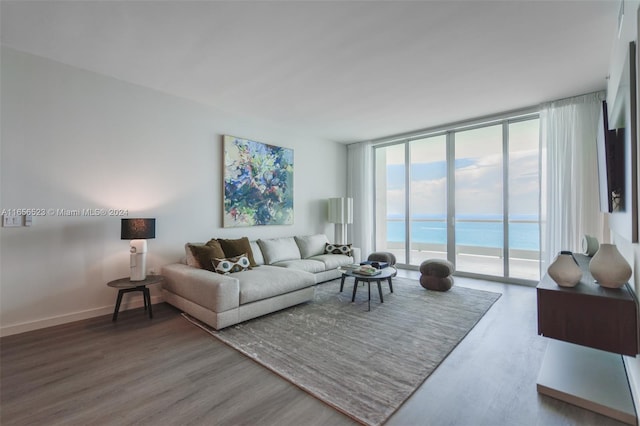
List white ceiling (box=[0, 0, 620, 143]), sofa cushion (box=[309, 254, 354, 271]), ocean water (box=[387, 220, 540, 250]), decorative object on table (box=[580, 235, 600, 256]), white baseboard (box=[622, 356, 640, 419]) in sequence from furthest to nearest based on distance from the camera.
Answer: sofa cushion (box=[309, 254, 354, 271]) < ocean water (box=[387, 220, 540, 250]) < decorative object on table (box=[580, 235, 600, 256]) < white ceiling (box=[0, 0, 620, 143]) < white baseboard (box=[622, 356, 640, 419])

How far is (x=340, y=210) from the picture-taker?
584 centimetres

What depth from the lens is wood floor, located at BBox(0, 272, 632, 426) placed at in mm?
1623

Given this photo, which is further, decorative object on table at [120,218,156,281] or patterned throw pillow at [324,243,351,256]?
patterned throw pillow at [324,243,351,256]

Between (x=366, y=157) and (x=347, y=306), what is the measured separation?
3.87 metres

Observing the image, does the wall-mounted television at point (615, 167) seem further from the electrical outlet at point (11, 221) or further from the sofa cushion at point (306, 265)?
the electrical outlet at point (11, 221)

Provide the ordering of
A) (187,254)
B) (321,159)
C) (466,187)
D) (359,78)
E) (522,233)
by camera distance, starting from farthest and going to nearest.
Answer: (321,159) → (466,187) → (522,233) → (187,254) → (359,78)

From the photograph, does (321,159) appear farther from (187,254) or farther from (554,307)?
(554,307)

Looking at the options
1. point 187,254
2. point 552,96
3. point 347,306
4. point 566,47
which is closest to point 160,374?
point 187,254

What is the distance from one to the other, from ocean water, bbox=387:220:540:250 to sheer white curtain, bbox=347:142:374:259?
50 cm

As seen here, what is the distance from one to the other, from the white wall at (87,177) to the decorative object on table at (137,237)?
1.41 ft

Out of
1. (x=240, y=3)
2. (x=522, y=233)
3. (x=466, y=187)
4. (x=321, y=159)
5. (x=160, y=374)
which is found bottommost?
(x=160, y=374)

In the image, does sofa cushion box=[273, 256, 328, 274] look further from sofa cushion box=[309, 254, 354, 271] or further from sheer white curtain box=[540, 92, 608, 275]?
sheer white curtain box=[540, 92, 608, 275]

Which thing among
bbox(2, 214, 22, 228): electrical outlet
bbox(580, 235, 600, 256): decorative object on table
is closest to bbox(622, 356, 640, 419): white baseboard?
bbox(580, 235, 600, 256): decorative object on table

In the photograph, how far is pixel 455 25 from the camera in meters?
2.40
